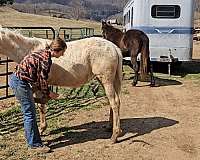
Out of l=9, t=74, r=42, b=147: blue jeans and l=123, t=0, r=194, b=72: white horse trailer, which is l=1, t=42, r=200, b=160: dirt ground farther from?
l=123, t=0, r=194, b=72: white horse trailer

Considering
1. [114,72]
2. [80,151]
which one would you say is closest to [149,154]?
[80,151]

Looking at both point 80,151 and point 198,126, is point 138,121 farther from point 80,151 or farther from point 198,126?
point 80,151

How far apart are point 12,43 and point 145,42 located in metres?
6.26

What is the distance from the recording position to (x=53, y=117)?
7262mm

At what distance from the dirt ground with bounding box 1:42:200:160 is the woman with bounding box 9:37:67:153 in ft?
1.39

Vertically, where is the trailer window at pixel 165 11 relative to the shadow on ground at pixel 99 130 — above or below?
above

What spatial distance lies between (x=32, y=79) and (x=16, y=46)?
78cm

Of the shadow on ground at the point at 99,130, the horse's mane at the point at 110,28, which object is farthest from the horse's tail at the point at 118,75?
the horse's mane at the point at 110,28

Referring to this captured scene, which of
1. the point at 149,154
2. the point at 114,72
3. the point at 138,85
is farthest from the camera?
the point at 138,85

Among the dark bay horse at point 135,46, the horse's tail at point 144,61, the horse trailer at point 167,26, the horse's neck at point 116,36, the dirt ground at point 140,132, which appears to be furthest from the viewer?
the horse trailer at point 167,26

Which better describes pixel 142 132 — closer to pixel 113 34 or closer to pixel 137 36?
pixel 137 36

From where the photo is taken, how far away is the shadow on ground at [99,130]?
6.00 meters

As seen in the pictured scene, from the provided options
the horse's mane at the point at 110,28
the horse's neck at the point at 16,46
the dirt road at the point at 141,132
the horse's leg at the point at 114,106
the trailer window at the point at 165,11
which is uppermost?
the trailer window at the point at 165,11

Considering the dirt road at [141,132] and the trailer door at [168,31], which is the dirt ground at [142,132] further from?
the trailer door at [168,31]
